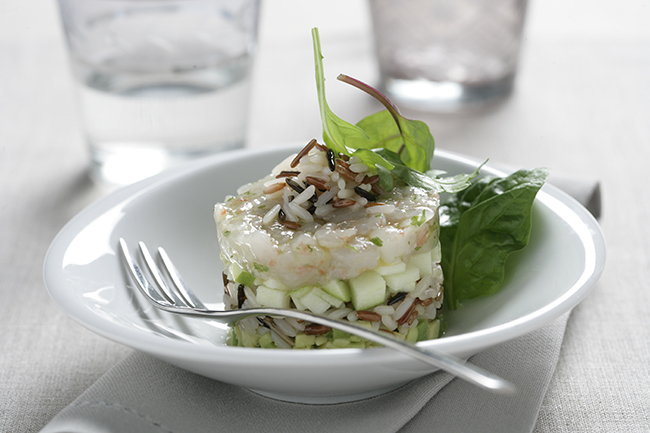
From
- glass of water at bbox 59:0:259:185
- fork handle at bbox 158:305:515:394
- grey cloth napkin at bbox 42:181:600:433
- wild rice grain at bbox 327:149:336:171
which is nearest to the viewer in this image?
fork handle at bbox 158:305:515:394

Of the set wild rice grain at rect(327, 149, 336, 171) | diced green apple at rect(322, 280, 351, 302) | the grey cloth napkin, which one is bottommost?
the grey cloth napkin

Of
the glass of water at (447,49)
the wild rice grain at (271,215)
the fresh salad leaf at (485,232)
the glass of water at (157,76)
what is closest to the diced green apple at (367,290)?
the wild rice grain at (271,215)

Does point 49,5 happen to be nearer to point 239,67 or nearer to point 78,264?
point 239,67

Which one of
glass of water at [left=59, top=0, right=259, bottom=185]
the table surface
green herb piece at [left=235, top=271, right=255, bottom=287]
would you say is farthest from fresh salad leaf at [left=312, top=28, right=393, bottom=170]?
glass of water at [left=59, top=0, right=259, bottom=185]

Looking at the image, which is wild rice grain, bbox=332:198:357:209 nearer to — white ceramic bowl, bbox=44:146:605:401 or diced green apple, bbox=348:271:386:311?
diced green apple, bbox=348:271:386:311

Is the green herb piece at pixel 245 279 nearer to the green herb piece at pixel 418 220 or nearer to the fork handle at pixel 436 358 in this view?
the fork handle at pixel 436 358

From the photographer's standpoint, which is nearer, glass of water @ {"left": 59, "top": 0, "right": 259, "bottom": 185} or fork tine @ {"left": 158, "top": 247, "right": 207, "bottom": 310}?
fork tine @ {"left": 158, "top": 247, "right": 207, "bottom": 310}
